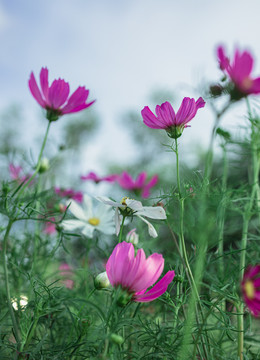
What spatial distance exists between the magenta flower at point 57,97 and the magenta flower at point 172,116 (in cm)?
14

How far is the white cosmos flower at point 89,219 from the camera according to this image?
70cm

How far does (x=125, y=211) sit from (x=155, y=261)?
0.09 metres

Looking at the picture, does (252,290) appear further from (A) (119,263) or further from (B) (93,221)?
(B) (93,221)

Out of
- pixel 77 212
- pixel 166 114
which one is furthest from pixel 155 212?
pixel 77 212

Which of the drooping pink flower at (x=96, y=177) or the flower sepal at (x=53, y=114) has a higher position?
the flower sepal at (x=53, y=114)

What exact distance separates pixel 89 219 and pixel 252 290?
52 centimetres

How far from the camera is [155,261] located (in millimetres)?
368

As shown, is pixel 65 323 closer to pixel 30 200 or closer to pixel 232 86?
pixel 30 200

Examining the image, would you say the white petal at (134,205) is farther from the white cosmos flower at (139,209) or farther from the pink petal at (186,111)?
the pink petal at (186,111)

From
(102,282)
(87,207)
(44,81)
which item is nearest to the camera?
(102,282)

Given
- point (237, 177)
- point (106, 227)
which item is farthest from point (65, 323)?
point (237, 177)

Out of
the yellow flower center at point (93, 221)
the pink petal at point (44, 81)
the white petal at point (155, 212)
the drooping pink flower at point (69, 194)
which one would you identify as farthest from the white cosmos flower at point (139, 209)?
the drooping pink flower at point (69, 194)

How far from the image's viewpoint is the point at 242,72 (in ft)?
1.68

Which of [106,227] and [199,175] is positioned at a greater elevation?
[199,175]
